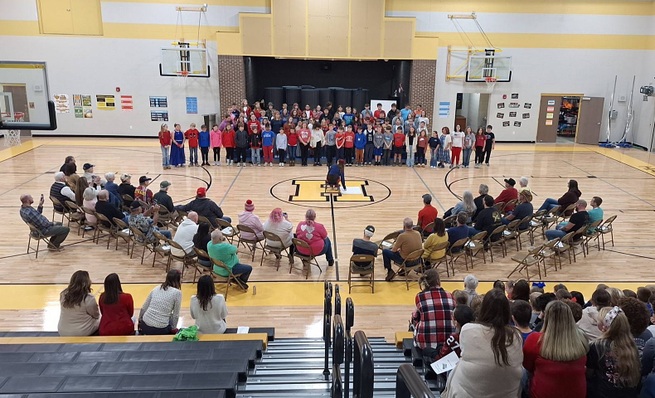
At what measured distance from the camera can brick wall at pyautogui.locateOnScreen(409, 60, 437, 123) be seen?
78.0 ft

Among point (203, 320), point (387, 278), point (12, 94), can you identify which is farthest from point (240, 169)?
point (203, 320)

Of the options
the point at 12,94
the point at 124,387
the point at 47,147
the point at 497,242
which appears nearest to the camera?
the point at 124,387

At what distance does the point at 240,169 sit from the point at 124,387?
49.2 feet

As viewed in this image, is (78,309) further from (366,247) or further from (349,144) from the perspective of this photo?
(349,144)

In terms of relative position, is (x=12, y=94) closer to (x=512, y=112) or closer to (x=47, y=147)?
(x=47, y=147)

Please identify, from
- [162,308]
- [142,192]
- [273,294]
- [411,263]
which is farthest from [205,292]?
[142,192]

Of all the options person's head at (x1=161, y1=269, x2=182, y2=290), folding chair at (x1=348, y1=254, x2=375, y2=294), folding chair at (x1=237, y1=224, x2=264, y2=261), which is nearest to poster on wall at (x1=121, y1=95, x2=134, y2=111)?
folding chair at (x1=237, y1=224, x2=264, y2=261)

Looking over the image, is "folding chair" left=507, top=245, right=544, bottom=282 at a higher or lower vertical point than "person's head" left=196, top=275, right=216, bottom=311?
lower

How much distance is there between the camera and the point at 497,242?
1075cm

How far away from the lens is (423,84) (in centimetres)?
2395

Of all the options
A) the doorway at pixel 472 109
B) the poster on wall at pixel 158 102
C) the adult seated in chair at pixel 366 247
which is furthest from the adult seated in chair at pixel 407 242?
the poster on wall at pixel 158 102

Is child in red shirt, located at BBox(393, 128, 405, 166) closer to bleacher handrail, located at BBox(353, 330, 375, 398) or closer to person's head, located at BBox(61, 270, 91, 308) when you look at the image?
person's head, located at BBox(61, 270, 91, 308)

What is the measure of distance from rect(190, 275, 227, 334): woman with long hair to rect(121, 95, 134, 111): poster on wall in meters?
20.0

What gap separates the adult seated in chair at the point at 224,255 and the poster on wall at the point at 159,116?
673 inches
